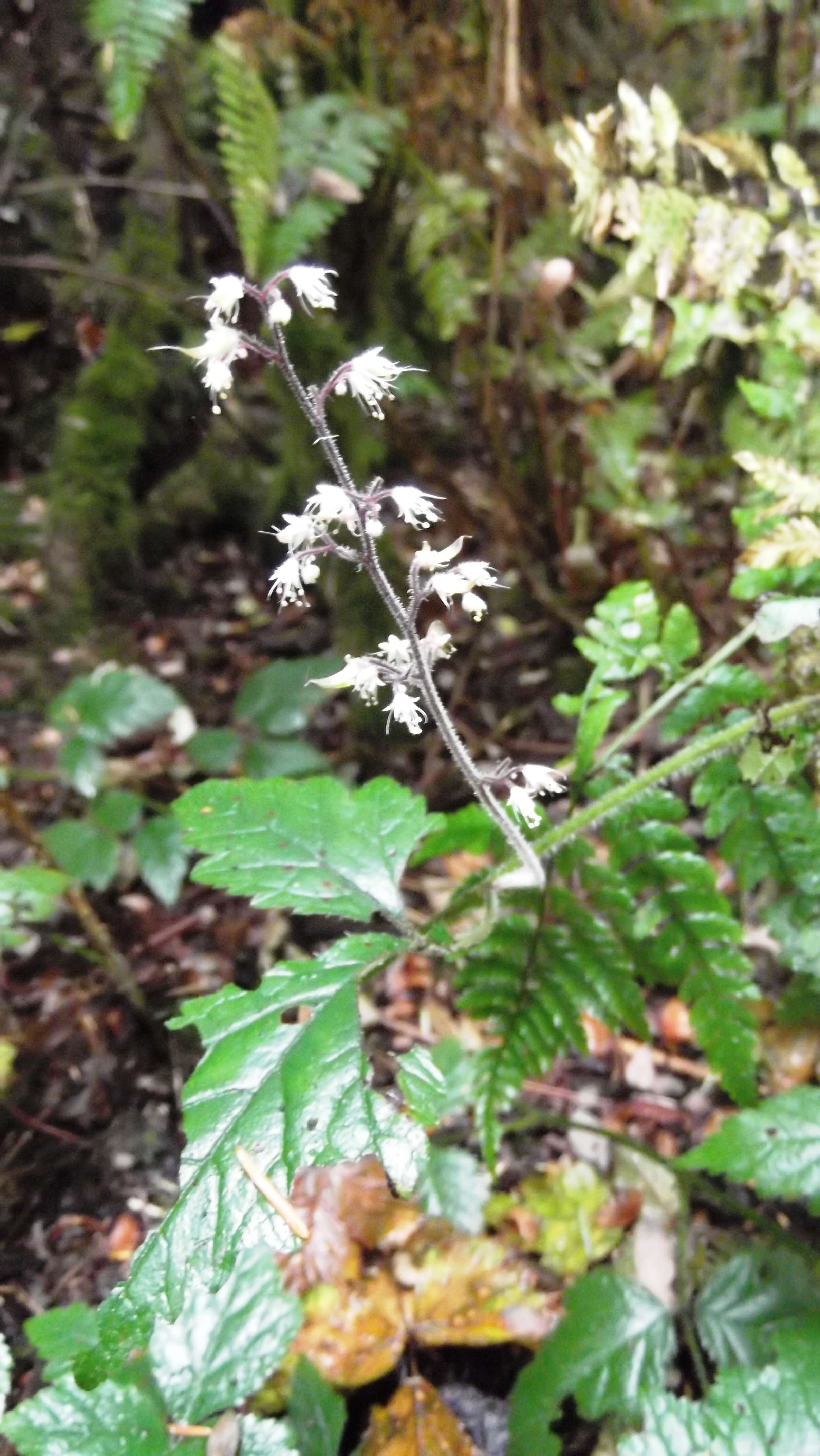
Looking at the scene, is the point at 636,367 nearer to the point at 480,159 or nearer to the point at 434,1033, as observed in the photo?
the point at 480,159

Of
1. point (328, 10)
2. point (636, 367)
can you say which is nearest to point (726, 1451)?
point (636, 367)

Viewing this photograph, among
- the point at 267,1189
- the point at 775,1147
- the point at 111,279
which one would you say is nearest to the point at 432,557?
the point at 267,1189

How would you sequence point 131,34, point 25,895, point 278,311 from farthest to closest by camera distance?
point 131,34
point 25,895
point 278,311

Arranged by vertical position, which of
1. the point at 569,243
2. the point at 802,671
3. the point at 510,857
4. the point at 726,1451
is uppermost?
the point at 569,243

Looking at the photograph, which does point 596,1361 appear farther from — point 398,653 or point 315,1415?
point 398,653

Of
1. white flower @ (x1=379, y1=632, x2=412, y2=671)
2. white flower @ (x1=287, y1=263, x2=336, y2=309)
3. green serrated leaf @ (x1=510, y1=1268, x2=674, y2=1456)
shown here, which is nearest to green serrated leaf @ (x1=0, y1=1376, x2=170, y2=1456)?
green serrated leaf @ (x1=510, y1=1268, x2=674, y2=1456)

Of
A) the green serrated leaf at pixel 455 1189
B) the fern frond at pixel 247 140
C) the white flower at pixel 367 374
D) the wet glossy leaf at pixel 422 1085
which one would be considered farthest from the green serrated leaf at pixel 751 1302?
the fern frond at pixel 247 140
